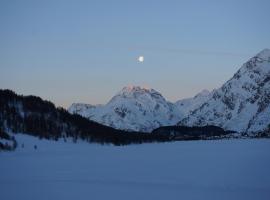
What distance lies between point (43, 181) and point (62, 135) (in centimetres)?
15084

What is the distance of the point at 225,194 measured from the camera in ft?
111

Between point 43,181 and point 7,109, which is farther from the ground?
point 7,109

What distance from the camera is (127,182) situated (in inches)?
1690

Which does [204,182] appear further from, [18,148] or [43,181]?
[18,148]

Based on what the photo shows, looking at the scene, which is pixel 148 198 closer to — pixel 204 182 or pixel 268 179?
pixel 204 182

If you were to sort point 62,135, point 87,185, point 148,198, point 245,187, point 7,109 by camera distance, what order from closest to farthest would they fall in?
point 148,198 → point 245,187 → point 87,185 → point 7,109 → point 62,135

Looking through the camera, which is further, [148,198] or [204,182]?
[204,182]

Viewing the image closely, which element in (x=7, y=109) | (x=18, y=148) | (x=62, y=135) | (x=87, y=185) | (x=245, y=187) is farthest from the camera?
(x=62, y=135)

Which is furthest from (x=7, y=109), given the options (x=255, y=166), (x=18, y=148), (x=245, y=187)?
(x=245, y=187)

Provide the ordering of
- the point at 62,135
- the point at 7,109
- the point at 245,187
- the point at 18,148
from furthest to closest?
the point at 62,135
the point at 7,109
the point at 18,148
the point at 245,187

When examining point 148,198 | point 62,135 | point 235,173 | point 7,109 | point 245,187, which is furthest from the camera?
point 62,135

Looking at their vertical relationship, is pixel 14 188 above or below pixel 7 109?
below

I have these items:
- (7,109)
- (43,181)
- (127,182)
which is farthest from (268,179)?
(7,109)

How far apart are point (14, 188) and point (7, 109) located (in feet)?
484
